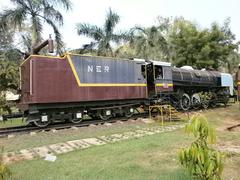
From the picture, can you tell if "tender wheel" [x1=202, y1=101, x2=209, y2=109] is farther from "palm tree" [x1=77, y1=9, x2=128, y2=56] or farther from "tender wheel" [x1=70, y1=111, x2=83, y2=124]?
"tender wheel" [x1=70, y1=111, x2=83, y2=124]

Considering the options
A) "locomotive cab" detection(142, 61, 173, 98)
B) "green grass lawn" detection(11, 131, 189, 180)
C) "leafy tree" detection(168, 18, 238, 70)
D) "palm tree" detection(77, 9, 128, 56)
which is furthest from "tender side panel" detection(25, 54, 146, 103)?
"leafy tree" detection(168, 18, 238, 70)

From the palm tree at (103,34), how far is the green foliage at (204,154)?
56.1ft

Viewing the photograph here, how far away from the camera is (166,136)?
28.7 ft

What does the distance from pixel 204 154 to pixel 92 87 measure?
9.05 m

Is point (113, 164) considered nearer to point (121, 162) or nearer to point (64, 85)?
point (121, 162)

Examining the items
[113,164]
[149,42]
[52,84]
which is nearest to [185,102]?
[149,42]

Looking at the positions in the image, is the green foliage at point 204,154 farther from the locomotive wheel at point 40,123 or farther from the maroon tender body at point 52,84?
the locomotive wheel at point 40,123

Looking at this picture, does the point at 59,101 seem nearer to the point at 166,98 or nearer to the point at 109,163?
the point at 109,163

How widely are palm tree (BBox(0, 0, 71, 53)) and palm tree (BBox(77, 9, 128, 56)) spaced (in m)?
2.86

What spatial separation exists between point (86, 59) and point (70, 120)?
2.78 metres

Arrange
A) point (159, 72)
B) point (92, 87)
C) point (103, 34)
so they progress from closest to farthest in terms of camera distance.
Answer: point (92, 87) < point (159, 72) < point (103, 34)

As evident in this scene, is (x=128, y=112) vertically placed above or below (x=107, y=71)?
below

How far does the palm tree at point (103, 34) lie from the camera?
2009cm

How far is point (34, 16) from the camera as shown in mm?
17062
